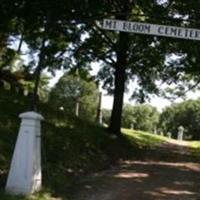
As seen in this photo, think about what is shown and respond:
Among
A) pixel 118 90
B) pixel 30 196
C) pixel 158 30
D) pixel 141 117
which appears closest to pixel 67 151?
pixel 30 196

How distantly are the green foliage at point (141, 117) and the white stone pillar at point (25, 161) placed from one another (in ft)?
240

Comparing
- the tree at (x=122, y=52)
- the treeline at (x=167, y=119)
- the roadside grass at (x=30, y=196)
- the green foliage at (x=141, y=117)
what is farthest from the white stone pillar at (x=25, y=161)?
the green foliage at (x=141, y=117)

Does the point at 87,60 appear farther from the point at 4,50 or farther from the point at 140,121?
the point at 140,121

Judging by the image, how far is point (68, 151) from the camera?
14.8 meters

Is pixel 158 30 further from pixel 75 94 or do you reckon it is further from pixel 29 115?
pixel 75 94

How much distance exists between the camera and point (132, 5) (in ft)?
70.4

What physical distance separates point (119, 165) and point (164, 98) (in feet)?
34.7

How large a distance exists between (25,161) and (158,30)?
10.9ft

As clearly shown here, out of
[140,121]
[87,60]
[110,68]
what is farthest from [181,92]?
[140,121]

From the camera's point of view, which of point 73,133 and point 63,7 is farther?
point 73,133

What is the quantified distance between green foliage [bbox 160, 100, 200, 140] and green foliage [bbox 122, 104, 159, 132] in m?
3.01

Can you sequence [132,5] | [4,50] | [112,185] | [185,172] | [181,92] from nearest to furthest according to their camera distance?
[112,185]
[185,172]
[132,5]
[4,50]
[181,92]

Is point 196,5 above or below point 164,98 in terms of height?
above

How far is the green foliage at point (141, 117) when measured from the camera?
85300 millimetres
